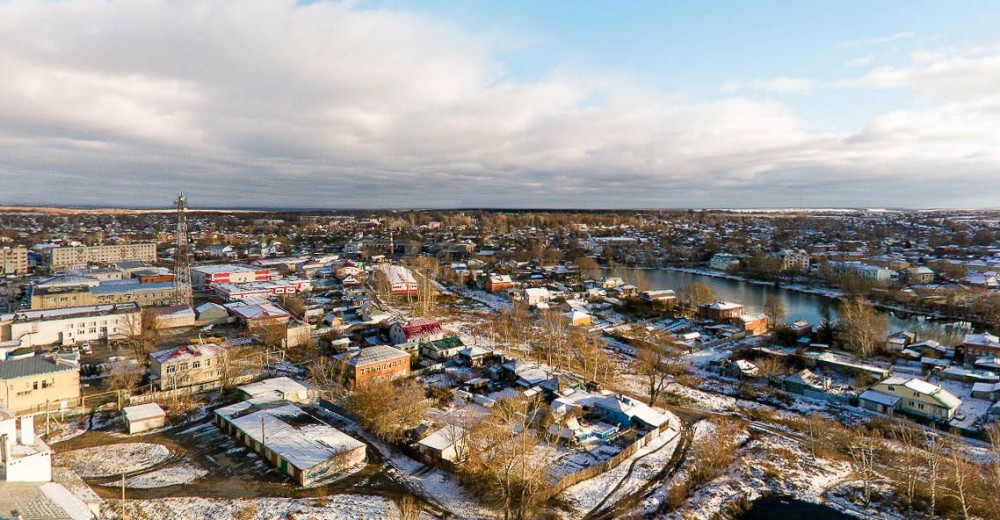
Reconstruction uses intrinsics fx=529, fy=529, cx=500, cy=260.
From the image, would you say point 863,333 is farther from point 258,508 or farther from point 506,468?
point 258,508

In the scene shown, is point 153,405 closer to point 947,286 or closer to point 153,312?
point 153,312

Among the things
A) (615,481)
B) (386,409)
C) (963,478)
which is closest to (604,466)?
(615,481)

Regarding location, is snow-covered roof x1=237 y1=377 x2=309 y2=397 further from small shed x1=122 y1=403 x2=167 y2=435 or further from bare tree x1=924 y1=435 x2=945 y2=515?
bare tree x1=924 y1=435 x2=945 y2=515

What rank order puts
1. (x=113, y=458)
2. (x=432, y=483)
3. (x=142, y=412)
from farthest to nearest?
1. (x=142, y=412)
2. (x=113, y=458)
3. (x=432, y=483)

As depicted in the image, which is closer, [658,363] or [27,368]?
[27,368]

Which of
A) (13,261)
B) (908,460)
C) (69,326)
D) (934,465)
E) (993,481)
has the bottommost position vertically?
(993,481)
